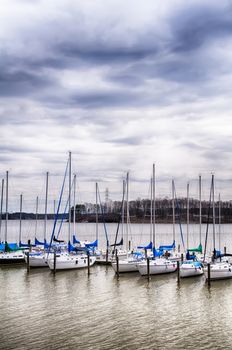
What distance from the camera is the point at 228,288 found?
36.8 m

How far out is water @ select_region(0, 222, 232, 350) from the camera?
70.6 ft

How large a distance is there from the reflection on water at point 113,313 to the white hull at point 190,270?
0.90 metres

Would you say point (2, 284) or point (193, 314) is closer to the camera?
point (193, 314)

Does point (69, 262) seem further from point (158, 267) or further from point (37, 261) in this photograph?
point (158, 267)

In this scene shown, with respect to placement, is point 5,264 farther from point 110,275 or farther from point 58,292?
point 58,292

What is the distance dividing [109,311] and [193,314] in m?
5.64

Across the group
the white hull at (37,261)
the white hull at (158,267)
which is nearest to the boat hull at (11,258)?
the white hull at (37,261)

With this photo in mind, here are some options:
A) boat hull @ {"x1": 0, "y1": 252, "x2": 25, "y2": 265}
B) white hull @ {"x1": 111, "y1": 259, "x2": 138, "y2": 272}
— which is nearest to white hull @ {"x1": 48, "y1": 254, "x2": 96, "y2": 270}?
white hull @ {"x1": 111, "y1": 259, "x2": 138, "y2": 272}

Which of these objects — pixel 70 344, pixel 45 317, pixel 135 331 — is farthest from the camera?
pixel 45 317

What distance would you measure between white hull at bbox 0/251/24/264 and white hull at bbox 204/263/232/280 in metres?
25.1

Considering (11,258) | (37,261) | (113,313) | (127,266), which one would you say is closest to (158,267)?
(127,266)

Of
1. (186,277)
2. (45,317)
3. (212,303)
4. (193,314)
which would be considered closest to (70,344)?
(45,317)

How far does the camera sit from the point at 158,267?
143ft

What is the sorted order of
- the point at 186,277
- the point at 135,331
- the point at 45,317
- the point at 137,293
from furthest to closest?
the point at 186,277 < the point at 137,293 < the point at 45,317 < the point at 135,331
